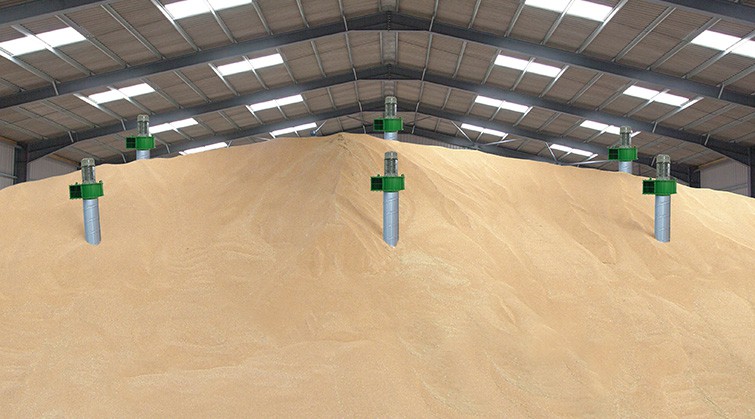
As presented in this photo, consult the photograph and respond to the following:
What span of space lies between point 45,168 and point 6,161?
1.79 metres

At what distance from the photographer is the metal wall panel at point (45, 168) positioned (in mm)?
21469

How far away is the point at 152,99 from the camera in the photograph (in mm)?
18938

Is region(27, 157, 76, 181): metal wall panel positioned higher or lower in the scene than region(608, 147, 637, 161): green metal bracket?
higher

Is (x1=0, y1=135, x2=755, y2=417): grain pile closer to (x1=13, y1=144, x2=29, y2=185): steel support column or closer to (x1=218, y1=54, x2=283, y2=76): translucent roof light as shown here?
(x1=218, y1=54, x2=283, y2=76): translucent roof light

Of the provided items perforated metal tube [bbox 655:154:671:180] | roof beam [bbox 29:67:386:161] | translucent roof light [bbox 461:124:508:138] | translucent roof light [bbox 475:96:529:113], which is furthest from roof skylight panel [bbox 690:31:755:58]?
translucent roof light [bbox 461:124:508:138]

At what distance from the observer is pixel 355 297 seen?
488 centimetres

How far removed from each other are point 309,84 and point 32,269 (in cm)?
1568

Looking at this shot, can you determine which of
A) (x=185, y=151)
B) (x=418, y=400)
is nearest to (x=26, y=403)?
(x=418, y=400)

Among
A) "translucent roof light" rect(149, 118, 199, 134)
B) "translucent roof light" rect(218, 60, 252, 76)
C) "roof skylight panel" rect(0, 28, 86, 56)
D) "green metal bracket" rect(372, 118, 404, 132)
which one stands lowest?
"green metal bracket" rect(372, 118, 404, 132)

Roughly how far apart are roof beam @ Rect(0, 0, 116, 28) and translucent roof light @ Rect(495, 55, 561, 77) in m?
10.8

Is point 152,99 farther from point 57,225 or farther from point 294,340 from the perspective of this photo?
point 294,340

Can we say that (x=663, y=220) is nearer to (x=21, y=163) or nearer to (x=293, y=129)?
(x=293, y=129)

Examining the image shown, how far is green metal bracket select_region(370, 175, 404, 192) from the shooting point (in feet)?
18.5

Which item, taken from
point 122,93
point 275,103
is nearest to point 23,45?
point 122,93
